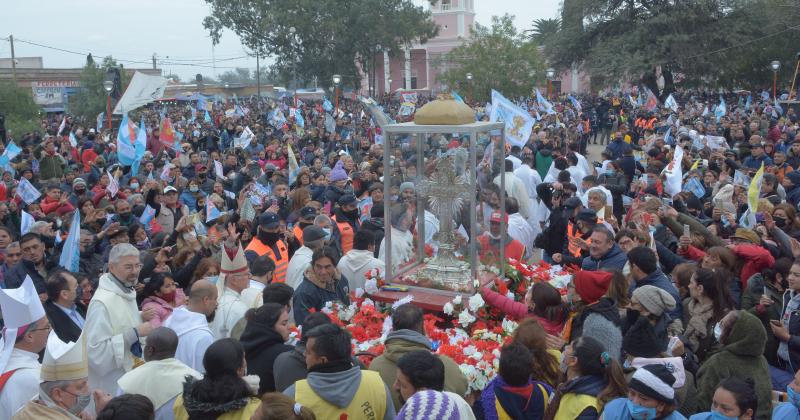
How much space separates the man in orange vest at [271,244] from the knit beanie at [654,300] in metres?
3.51

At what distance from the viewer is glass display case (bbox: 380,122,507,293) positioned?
5.50 meters

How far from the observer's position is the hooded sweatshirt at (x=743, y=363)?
4152 millimetres

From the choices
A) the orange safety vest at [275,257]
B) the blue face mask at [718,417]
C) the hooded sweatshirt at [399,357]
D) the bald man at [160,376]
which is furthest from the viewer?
the orange safety vest at [275,257]

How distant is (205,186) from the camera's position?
11.6 metres

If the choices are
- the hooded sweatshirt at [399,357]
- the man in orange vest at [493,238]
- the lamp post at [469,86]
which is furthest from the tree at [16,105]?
the hooded sweatshirt at [399,357]

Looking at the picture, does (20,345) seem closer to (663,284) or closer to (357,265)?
(357,265)

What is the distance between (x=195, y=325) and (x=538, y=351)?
7.10ft

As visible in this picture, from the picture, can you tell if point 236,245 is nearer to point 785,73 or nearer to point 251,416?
point 251,416

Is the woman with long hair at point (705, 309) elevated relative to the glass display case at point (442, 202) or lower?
lower

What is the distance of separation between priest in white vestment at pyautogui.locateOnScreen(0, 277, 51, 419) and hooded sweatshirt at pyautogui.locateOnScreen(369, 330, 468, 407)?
1890mm

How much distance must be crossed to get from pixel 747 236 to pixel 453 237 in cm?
260

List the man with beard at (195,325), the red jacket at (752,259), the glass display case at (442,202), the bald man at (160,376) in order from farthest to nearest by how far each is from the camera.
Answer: the red jacket at (752,259), the glass display case at (442,202), the man with beard at (195,325), the bald man at (160,376)

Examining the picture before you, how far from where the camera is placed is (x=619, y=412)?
11.3 ft

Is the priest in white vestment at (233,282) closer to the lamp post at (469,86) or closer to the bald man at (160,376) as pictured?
the bald man at (160,376)
